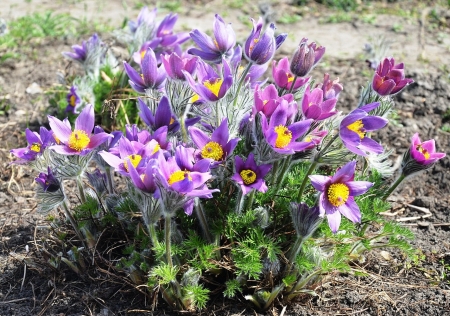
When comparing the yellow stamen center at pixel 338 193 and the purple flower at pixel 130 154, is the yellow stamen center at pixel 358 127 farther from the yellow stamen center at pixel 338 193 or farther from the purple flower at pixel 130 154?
the purple flower at pixel 130 154

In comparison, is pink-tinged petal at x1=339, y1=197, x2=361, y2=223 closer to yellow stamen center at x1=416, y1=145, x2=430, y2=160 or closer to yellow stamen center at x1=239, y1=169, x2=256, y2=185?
yellow stamen center at x1=239, y1=169, x2=256, y2=185

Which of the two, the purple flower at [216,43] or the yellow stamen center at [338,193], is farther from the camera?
the purple flower at [216,43]

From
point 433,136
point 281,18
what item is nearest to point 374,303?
point 433,136

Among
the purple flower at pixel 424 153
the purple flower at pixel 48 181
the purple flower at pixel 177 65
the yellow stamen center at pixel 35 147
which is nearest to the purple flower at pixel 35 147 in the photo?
the yellow stamen center at pixel 35 147

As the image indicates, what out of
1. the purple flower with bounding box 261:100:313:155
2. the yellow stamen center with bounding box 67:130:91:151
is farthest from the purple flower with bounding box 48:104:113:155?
the purple flower with bounding box 261:100:313:155

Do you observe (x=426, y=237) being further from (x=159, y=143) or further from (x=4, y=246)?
(x=4, y=246)

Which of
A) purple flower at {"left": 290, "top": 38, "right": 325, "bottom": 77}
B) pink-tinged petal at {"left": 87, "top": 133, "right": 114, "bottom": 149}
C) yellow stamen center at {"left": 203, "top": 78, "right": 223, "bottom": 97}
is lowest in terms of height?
pink-tinged petal at {"left": 87, "top": 133, "right": 114, "bottom": 149}
